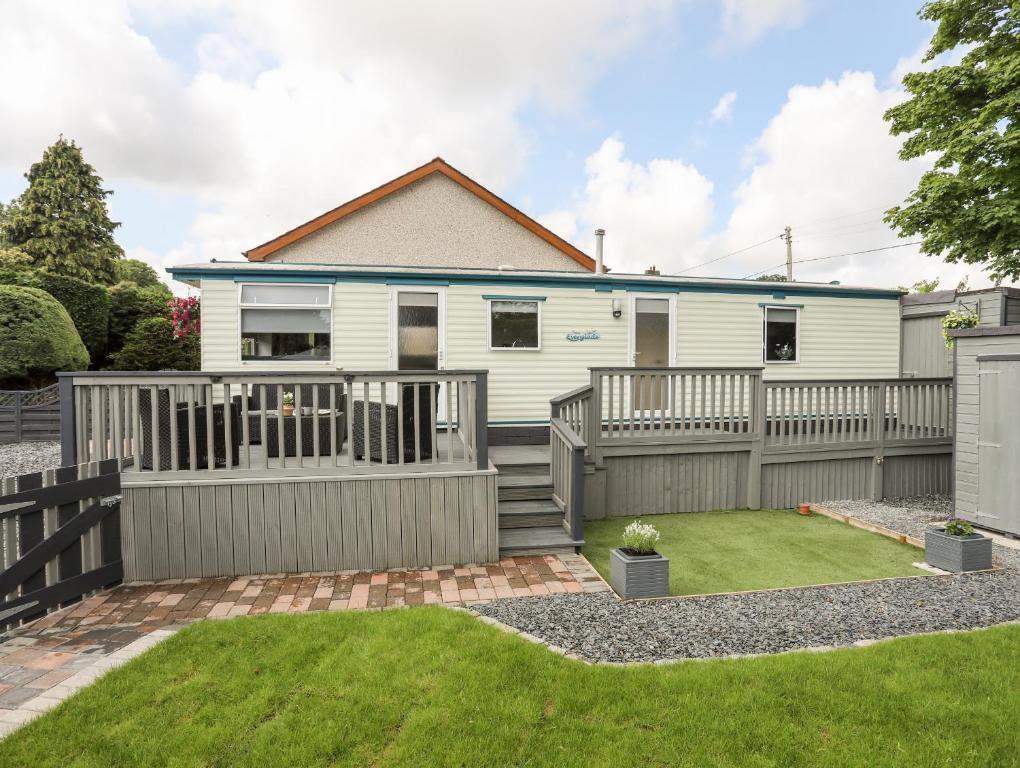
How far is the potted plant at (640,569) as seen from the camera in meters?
3.79

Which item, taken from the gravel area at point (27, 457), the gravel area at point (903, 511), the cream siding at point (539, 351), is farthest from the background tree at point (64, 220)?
the gravel area at point (903, 511)

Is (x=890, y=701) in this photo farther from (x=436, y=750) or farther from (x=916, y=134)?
(x=916, y=134)

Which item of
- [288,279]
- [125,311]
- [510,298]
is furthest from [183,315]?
[125,311]

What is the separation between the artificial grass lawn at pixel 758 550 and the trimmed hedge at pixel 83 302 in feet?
60.7

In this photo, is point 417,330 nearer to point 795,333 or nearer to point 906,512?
point 795,333

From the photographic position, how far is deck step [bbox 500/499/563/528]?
507 centimetres

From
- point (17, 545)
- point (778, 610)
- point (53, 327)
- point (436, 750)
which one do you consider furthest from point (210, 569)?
point (53, 327)

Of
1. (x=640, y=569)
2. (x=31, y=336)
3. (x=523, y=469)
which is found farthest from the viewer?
(x=31, y=336)

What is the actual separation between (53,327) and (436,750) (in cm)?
1654

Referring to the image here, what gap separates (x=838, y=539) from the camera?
5375 mm

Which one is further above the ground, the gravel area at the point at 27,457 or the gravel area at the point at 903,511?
the gravel area at the point at 27,457

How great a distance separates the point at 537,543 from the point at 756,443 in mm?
3209

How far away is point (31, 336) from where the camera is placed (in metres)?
13.3

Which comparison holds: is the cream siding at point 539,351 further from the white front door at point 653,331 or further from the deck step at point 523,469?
the deck step at point 523,469
